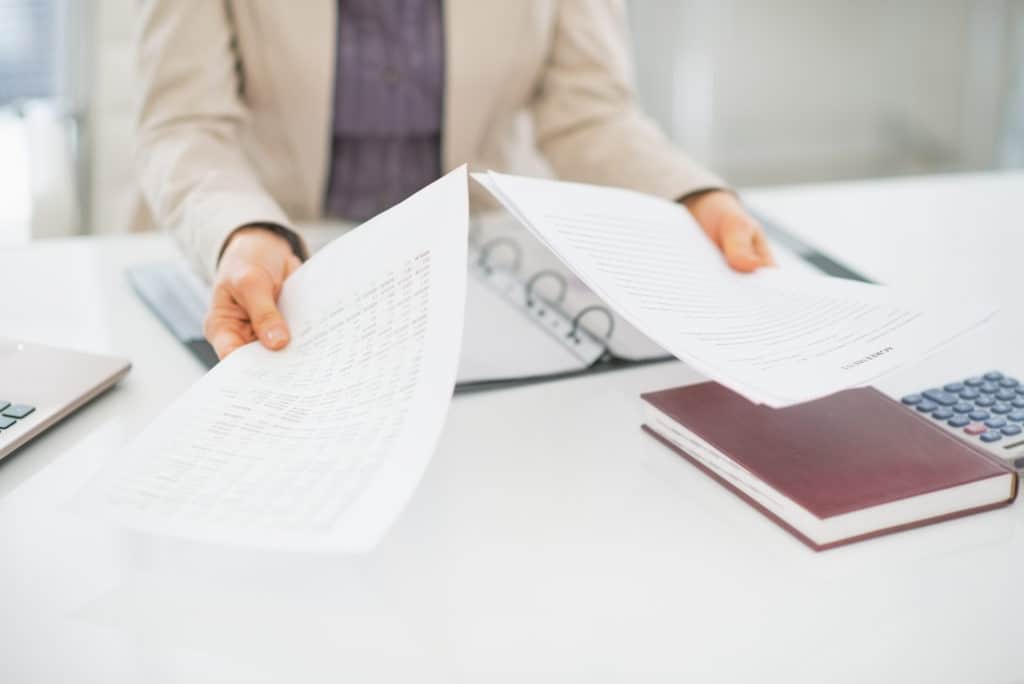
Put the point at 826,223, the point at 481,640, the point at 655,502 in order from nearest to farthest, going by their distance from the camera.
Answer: the point at 481,640, the point at 655,502, the point at 826,223

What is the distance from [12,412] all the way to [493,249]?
54 cm

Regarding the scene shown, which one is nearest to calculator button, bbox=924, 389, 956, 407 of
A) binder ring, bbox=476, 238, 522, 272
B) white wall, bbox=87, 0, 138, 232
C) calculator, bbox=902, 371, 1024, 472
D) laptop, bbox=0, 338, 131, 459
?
calculator, bbox=902, 371, 1024, 472

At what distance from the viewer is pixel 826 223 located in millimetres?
1263

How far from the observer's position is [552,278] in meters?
1.03

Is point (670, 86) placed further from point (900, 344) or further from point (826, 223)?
point (900, 344)

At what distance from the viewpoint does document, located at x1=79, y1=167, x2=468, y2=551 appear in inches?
22.3

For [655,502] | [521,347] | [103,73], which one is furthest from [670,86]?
[655,502]

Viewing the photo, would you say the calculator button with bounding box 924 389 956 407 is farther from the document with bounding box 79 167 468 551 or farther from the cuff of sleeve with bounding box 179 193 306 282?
the cuff of sleeve with bounding box 179 193 306 282

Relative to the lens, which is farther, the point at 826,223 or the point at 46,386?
the point at 826,223

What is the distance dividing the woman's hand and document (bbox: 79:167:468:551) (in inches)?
10.9

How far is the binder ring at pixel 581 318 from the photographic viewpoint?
91cm

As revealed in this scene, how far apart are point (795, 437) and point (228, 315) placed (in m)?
0.42

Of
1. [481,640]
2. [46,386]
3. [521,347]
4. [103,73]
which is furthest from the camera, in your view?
[103,73]

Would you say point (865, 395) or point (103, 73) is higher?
point (103, 73)
